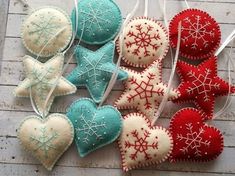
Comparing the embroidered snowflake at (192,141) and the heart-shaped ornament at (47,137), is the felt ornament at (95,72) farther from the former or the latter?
the embroidered snowflake at (192,141)

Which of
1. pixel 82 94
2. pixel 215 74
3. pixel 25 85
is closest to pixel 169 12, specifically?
pixel 215 74

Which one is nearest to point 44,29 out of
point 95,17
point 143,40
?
point 95,17

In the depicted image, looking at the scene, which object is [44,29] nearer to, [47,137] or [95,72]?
[95,72]

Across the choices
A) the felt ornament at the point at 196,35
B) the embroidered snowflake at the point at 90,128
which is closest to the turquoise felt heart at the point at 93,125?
the embroidered snowflake at the point at 90,128

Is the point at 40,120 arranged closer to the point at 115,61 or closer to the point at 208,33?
the point at 115,61

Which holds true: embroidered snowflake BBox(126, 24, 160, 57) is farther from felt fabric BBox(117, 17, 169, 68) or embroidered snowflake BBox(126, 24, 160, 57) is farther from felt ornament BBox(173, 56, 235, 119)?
felt ornament BBox(173, 56, 235, 119)

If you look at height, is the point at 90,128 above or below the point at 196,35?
below
